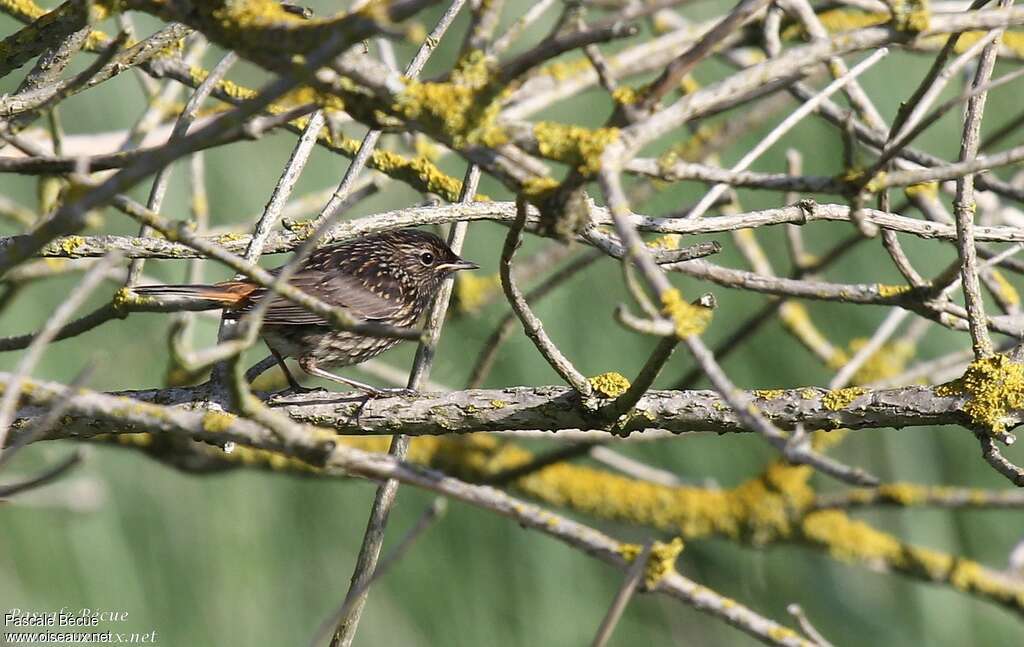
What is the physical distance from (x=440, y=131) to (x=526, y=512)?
627mm

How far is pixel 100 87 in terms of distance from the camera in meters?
5.85

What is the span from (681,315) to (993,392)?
1202mm

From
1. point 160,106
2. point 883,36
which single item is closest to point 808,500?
point 160,106

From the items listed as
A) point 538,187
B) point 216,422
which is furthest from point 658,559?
point 216,422

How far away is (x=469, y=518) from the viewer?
Result: 6.51m

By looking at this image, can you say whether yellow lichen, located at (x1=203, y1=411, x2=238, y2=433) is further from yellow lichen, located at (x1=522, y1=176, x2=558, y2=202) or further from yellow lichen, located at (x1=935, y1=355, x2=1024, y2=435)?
yellow lichen, located at (x1=935, y1=355, x2=1024, y2=435)

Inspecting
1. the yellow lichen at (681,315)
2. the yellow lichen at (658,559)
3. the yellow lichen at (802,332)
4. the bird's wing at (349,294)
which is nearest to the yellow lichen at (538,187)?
the yellow lichen at (681,315)

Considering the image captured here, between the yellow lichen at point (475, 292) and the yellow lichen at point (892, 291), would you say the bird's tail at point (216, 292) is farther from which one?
the yellow lichen at point (892, 291)

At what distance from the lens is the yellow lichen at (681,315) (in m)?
1.89

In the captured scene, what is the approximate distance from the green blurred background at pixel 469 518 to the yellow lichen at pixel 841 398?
9.65 feet

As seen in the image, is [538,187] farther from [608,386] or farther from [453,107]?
[608,386]

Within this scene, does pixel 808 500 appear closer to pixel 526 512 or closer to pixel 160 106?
pixel 160 106

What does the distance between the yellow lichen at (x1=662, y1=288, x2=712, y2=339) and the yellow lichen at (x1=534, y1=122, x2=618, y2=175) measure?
241mm

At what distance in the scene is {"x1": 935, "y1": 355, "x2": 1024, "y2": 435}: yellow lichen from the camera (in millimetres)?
2764
